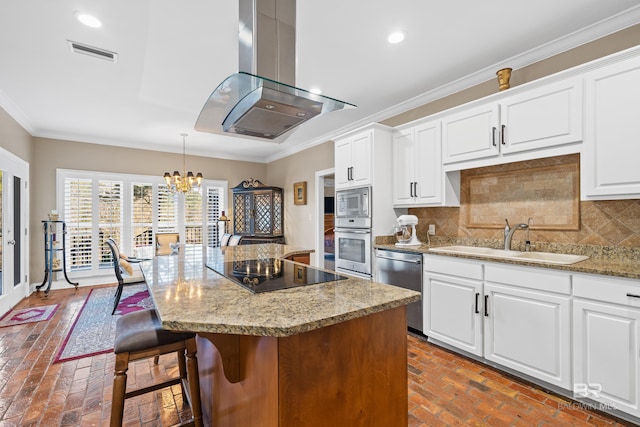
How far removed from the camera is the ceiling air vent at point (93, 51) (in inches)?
101

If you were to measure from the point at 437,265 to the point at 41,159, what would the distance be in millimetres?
6172

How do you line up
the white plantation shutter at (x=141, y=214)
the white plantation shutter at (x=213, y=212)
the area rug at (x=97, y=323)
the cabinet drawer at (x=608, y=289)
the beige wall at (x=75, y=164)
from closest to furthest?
1. the cabinet drawer at (x=608, y=289)
2. the area rug at (x=97, y=323)
3. the beige wall at (x=75, y=164)
4. the white plantation shutter at (x=141, y=214)
5. the white plantation shutter at (x=213, y=212)

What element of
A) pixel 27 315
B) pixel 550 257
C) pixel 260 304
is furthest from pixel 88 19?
pixel 550 257

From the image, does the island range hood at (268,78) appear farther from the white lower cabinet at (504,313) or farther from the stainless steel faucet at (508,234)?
the stainless steel faucet at (508,234)

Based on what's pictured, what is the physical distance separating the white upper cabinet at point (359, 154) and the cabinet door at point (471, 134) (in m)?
0.71

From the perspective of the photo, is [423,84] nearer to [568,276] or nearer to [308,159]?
[568,276]

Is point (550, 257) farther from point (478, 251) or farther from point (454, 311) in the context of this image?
point (454, 311)

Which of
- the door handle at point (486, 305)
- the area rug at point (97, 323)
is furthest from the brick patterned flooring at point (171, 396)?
the door handle at point (486, 305)

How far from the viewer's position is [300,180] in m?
5.96

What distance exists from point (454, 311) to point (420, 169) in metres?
1.47

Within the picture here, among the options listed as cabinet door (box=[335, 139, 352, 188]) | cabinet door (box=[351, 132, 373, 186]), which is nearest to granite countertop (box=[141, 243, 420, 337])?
cabinet door (box=[351, 132, 373, 186])

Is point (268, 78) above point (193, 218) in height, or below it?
above

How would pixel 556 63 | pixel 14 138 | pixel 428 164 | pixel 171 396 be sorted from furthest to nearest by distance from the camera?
pixel 14 138
pixel 428 164
pixel 556 63
pixel 171 396

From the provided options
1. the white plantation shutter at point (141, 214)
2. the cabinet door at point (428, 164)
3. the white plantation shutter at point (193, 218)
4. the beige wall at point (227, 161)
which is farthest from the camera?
the white plantation shutter at point (193, 218)
